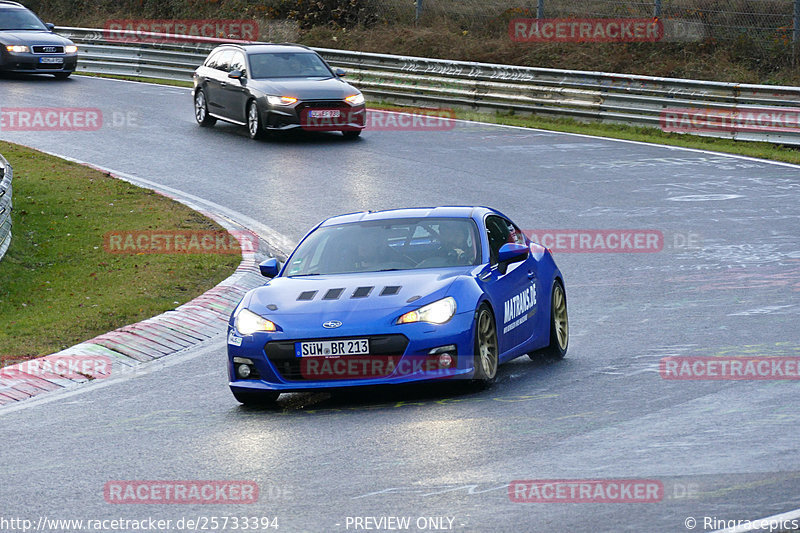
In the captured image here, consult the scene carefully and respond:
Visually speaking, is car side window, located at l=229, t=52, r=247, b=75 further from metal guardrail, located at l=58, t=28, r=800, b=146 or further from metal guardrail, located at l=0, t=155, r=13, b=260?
metal guardrail, located at l=0, t=155, r=13, b=260

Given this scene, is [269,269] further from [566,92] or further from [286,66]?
[566,92]

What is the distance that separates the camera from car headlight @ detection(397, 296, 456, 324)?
9.20 meters

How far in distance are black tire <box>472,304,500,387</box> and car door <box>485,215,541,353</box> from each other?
111 millimetres

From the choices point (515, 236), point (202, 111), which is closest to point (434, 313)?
point (515, 236)

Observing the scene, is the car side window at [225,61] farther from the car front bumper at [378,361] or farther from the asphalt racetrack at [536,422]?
the car front bumper at [378,361]

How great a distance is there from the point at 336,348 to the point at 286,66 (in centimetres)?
1736

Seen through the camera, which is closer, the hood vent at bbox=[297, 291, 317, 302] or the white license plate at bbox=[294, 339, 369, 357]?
the white license plate at bbox=[294, 339, 369, 357]

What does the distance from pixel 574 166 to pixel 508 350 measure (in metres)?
12.0

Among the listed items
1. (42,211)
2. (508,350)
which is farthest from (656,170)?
(508,350)

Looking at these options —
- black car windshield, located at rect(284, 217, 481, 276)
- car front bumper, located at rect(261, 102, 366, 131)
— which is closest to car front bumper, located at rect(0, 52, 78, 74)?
car front bumper, located at rect(261, 102, 366, 131)

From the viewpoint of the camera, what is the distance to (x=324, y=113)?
960 inches

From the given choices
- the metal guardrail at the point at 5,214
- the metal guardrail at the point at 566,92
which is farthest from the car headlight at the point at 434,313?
the metal guardrail at the point at 566,92

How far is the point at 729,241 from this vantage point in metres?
16.0

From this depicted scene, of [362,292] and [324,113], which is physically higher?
[362,292]
